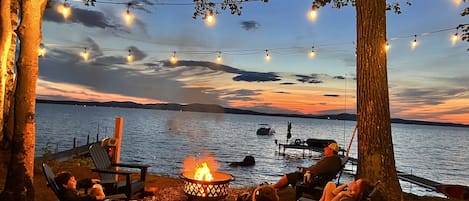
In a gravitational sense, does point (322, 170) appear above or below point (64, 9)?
below

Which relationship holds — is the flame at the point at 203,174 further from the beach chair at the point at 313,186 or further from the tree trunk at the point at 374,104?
the tree trunk at the point at 374,104

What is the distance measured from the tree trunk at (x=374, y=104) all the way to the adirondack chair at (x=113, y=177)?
2.80m

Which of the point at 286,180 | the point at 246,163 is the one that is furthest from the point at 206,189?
the point at 246,163

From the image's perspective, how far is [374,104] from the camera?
4879mm

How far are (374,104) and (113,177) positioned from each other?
351cm

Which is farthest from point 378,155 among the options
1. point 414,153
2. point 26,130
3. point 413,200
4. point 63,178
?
point 414,153

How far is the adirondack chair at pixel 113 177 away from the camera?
170 inches

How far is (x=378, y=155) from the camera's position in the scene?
4812 millimetres

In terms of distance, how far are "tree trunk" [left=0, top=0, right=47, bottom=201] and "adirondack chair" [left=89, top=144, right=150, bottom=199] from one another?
2.42 ft

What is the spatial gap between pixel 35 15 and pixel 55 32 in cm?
1427

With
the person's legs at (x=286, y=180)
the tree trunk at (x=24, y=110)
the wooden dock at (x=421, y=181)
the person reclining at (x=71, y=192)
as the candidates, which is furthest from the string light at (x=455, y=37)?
the wooden dock at (x=421, y=181)

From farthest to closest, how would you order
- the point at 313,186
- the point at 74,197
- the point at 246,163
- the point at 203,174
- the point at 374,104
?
the point at 246,163, the point at 374,104, the point at 313,186, the point at 203,174, the point at 74,197

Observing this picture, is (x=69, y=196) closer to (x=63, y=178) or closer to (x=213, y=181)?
(x=63, y=178)

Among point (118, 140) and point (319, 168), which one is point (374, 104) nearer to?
point (319, 168)
